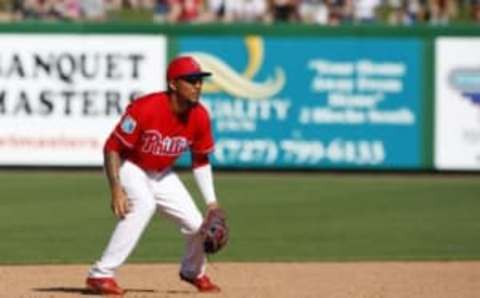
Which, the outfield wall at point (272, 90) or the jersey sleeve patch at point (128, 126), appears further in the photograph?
the outfield wall at point (272, 90)

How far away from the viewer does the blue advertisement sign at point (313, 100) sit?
2064 cm

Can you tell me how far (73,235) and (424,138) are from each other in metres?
8.05

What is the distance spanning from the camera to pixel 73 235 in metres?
14.1

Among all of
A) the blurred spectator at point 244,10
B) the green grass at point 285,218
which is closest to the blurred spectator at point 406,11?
the blurred spectator at point 244,10

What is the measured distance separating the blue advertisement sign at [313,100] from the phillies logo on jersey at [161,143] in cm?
1048

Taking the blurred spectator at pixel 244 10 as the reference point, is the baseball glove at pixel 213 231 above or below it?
above

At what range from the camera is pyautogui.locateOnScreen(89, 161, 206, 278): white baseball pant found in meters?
9.86

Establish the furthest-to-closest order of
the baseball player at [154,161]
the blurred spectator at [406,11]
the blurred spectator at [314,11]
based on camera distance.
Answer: the blurred spectator at [406,11], the blurred spectator at [314,11], the baseball player at [154,161]

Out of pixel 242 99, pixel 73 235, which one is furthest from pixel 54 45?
pixel 73 235

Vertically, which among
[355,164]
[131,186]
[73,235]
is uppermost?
[131,186]

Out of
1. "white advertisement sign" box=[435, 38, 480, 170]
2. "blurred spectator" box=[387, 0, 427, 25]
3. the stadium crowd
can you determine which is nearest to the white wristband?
"white advertisement sign" box=[435, 38, 480, 170]

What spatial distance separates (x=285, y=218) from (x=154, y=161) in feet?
19.1

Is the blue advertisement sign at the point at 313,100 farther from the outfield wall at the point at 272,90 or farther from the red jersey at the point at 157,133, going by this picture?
the red jersey at the point at 157,133

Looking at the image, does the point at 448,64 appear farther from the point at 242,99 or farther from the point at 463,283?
the point at 463,283
